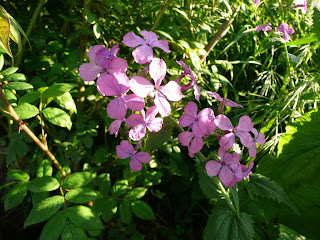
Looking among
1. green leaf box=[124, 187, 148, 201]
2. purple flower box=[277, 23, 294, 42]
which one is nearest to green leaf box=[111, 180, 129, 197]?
green leaf box=[124, 187, 148, 201]

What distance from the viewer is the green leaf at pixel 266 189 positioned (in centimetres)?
83

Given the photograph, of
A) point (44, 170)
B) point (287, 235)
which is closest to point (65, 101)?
point (44, 170)

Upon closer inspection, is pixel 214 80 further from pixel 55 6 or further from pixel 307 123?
pixel 55 6

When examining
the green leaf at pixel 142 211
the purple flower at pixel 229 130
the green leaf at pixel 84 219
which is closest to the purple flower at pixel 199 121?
the purple flower at pixel 229 130

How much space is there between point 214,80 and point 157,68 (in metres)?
0.71

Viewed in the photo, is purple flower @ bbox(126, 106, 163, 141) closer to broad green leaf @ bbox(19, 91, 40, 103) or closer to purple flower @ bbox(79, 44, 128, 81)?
purple flower @ bbox(79, 44, 128, 81)

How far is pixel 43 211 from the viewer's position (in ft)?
2.61

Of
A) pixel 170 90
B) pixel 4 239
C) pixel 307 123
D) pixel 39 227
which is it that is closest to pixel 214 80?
pixel 307 123

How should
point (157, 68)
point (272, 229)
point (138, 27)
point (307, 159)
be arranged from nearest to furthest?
point (157, 68) → point (272, 229) → point (307, 159) → point (138, 27)

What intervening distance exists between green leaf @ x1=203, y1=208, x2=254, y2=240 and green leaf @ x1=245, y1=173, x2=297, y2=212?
0.37 ft

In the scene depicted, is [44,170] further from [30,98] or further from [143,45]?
[143,45]

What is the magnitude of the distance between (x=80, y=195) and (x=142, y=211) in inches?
10.8

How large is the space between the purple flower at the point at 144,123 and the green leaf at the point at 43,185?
1.26 feet

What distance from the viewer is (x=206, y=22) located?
1.43m
